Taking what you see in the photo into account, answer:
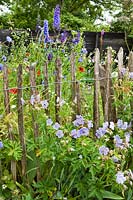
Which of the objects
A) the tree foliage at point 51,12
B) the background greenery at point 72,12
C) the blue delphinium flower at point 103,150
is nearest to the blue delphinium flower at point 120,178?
the blue delphinium flower at point 103,150

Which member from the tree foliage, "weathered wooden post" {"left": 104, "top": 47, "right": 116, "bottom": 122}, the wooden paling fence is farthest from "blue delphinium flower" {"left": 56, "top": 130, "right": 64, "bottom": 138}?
the tree foliage

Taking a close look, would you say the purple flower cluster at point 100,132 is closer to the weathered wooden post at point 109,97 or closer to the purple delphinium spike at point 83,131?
the purple delphinium spike at point 83,131

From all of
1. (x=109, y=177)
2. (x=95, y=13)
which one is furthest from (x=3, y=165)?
(x=95, y=13)

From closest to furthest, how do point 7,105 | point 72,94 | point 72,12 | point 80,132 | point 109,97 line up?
point 80,132 → point 7,105 → point 72,94 → point 109,97 → point 72,12

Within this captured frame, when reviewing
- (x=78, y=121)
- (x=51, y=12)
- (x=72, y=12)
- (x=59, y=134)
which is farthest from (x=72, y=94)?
(x=72, y=12)

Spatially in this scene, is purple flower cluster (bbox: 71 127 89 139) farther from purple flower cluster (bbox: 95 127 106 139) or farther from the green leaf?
the green leaf

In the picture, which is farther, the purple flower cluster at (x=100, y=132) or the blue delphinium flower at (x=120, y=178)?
the purple flower cluster at (x=100, y=132)

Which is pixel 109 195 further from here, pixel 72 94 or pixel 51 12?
pixel 51 12

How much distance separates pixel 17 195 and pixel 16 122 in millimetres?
374

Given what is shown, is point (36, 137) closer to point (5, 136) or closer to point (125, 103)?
point (5, 136)

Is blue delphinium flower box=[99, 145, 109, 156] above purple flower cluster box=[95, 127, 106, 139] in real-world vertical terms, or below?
below

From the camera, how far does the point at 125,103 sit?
2.76 metres

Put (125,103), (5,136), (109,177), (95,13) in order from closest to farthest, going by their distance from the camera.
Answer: (109,177) → (5,136) → (125,103) → (95,13)

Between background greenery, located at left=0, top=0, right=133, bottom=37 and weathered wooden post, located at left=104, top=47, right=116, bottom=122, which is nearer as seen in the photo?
weathered wooden post, located at left=104, top=47, right=116, bottom=122
